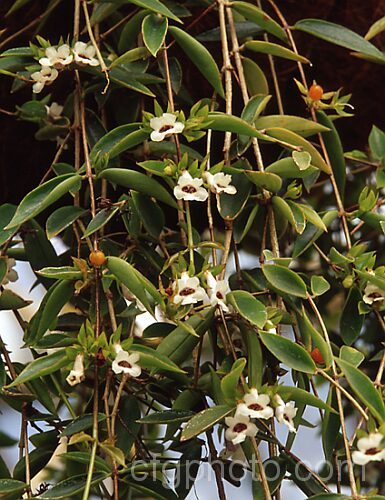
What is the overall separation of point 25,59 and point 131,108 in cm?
12

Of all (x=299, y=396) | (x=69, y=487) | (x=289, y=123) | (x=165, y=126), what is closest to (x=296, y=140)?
(x=289, y=123)

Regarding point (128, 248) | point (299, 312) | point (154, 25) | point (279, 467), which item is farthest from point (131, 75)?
point (279, 467)

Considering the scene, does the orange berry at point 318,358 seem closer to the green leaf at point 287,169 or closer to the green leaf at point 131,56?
the green leaf at point 287,169

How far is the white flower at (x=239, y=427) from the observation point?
637 millimetres

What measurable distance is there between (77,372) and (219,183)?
181 mm

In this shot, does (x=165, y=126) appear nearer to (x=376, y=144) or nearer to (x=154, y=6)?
(x=154, y=6)

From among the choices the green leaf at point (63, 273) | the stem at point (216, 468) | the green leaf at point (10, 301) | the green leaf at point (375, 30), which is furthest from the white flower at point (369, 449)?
the green leaf at point (375, 30)

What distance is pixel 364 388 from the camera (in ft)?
2.13

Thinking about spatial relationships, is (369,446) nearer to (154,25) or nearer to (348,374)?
(348,374)

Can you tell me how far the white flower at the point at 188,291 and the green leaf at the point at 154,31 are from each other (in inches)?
8.3

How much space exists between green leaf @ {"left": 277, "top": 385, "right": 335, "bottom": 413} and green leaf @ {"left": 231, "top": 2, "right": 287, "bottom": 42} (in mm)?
378

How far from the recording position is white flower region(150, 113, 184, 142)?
70 cm

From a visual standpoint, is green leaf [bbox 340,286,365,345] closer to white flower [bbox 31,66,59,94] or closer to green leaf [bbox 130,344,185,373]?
green leaf [bbox 130,344,185,373]

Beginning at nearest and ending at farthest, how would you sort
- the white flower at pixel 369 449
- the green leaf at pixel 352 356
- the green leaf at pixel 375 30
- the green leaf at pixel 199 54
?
the white flower at pixel 369 449 → the green leaf at pixel 352 356 → the green leaf at pixel 199 54 → the green leaf at pixel 375 30
